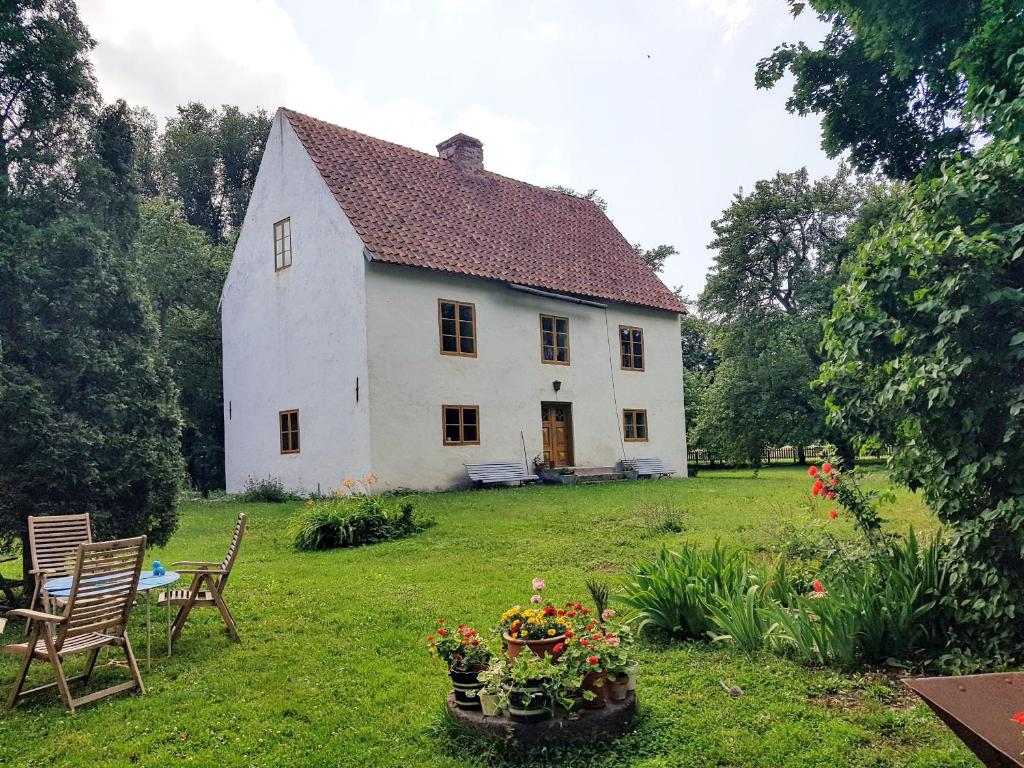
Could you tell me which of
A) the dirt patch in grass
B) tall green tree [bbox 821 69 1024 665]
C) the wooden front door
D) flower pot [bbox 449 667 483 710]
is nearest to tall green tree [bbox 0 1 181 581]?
flower pot [bbox 449 667 483 710]

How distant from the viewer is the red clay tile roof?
65.5 ft

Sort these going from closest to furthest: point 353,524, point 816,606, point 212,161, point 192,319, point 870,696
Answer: point 870,696 → point 816,606 → point 353,524 → point 192,319 → point 212,161

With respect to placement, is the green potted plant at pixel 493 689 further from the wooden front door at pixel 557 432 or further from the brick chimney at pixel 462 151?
the brick chimney at pixel 462 151

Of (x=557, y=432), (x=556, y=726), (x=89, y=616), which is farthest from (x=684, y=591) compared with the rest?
(x=557, y=432)

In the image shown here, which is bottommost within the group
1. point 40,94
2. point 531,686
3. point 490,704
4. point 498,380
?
point 490,704

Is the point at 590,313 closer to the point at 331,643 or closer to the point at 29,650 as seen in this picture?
the point at 331,643

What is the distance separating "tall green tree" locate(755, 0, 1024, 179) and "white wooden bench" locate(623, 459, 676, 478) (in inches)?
499

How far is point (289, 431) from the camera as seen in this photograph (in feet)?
68.7

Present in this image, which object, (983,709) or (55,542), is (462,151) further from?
(983,709)

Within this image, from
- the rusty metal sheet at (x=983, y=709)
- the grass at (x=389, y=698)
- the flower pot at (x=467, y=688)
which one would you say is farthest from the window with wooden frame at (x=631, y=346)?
A: the rusty metal sheet at (x=983, y=709)

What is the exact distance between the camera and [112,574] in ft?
17.9

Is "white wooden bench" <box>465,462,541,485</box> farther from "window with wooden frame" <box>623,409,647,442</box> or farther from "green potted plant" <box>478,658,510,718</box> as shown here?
"green potted plant" <box>478,658,510,718</box>

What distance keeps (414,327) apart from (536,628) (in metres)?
15.7

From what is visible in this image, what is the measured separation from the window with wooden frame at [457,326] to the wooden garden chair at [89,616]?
1489cm
